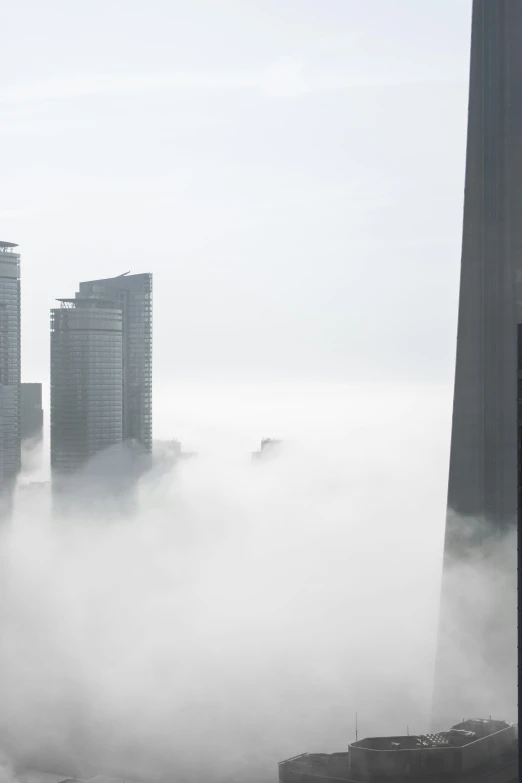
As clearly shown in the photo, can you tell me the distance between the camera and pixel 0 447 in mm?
100312

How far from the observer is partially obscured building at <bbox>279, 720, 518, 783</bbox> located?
114ft

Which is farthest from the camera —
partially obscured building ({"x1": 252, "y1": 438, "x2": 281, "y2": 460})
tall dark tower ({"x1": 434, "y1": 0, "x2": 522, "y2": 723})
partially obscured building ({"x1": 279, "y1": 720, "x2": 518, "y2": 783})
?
partially obscured building ({"x1": 252, "y1": 438, "x2": 281, "y2": 460})

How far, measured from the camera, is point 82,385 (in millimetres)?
111375

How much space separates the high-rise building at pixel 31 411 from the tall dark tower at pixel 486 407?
74.2 m

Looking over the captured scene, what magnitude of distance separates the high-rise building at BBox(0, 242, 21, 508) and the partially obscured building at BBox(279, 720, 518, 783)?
69.6 meters

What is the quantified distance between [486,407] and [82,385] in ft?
237

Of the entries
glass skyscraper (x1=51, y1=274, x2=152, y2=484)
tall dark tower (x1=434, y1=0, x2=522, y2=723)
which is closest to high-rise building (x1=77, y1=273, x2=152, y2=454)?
glass skyscraper (x1=51, y1=274, x2=152, y2=484)

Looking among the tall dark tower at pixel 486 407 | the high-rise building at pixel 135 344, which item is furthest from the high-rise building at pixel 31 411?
the tall dark tower at pixel 486 407

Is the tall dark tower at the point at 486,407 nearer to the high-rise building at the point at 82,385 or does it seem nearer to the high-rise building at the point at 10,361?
the high-rise building at the point at 10,361

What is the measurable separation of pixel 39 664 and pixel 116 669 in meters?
6.02

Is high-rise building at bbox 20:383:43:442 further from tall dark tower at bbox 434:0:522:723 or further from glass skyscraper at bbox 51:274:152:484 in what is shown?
tall dark tower at bbox 434:0:522:723

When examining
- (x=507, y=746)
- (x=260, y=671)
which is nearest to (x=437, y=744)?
(x=507, y=746)

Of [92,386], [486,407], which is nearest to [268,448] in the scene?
[92,386]

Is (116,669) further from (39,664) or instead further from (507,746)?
(507,746)
